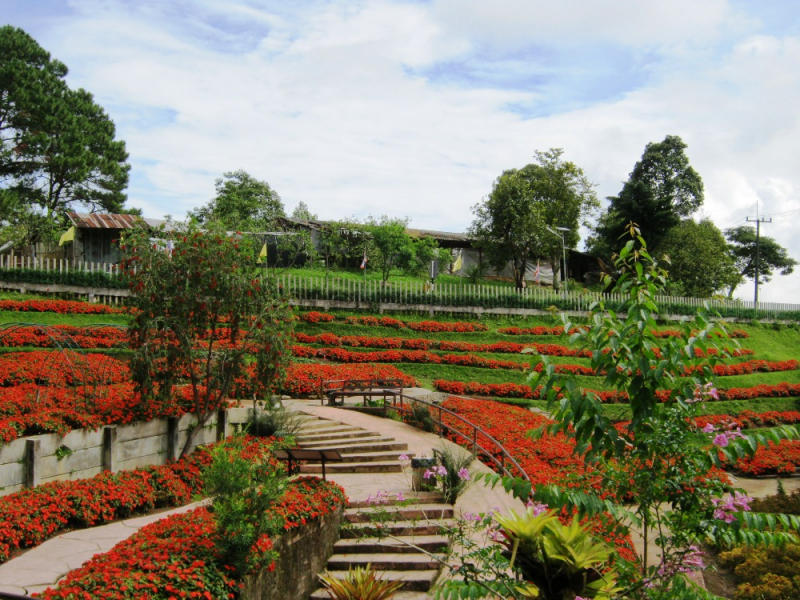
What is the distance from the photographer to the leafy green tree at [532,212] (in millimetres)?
40656

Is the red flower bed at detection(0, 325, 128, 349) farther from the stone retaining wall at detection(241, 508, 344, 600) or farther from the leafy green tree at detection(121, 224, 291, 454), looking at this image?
the stone retaining wall at detection(241, 508, 344, 600)

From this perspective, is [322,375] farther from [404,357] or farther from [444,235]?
[444,235]

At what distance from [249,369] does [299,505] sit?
499 cm

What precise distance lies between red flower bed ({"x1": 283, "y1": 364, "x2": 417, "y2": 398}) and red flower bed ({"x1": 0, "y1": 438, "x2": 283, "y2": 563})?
7.41 metres

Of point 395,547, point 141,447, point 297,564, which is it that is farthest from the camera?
point 141,447

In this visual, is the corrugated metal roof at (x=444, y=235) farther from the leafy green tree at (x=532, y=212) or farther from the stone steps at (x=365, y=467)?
the stone steps at (x=365, y=467)

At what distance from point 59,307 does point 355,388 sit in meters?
12.4

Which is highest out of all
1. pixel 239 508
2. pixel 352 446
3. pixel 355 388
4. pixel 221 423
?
pixel 239 508

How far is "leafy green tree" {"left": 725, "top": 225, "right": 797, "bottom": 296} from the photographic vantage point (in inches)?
2628

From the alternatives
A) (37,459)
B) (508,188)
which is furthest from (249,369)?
(508,188)

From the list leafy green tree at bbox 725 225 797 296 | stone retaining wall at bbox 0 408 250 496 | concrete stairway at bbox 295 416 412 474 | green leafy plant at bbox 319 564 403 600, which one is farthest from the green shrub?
leafy green tree at bbox 725 225 797 296

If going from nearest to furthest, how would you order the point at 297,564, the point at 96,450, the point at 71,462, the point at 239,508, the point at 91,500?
the point at 239,508, the point at 297,564, the point at 91,500, the point at 71,462, the point at 96,450

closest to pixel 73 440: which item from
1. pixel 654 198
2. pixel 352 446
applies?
pixel 352 446

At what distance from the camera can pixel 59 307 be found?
2527 cm
